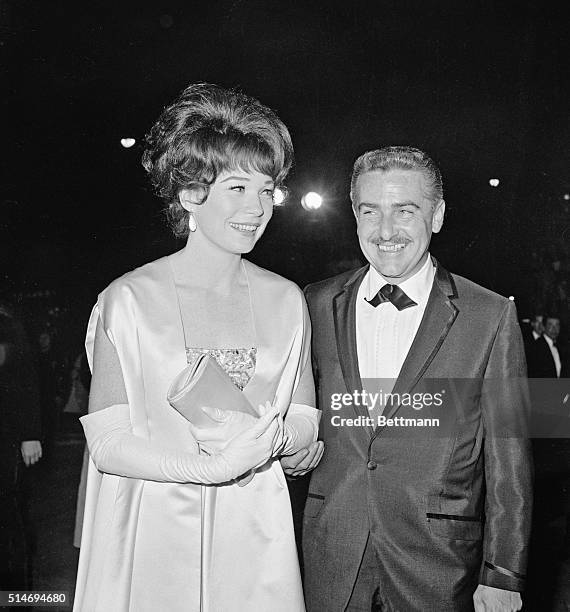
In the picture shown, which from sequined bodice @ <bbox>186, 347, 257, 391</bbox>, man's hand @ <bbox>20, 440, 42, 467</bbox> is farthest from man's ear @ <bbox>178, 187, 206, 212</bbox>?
man's hand @ <bbox>20, 440, 42, 467</bbox>

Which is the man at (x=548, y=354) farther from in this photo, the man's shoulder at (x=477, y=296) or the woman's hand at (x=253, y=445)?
the woman's hand at (x=253, y=445)

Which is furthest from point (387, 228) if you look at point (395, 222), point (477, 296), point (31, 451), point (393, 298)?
point (31, 451)

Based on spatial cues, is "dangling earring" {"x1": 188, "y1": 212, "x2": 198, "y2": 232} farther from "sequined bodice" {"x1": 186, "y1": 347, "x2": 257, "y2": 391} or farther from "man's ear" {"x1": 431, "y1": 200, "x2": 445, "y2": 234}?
"man's ear" {"x1": 431, "y1": 200, "x2": 445, "y2": 234}

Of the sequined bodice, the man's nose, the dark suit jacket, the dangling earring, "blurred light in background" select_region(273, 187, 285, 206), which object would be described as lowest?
the dark suit jacket

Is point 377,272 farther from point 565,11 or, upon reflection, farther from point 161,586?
point 565,11

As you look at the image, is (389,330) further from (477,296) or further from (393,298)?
(477,296)

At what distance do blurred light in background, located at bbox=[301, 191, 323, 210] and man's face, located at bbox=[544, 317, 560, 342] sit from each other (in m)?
0.90

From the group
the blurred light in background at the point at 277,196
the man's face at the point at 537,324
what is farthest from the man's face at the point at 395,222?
the man's face at the point at 537,324

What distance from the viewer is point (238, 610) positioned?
1.90 metres

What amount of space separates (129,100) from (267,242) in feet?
2.38

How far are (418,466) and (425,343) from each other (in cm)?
36

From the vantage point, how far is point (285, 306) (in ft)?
6.69

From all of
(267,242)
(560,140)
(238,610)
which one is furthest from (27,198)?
(560,140)

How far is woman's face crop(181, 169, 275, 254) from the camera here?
194cm
